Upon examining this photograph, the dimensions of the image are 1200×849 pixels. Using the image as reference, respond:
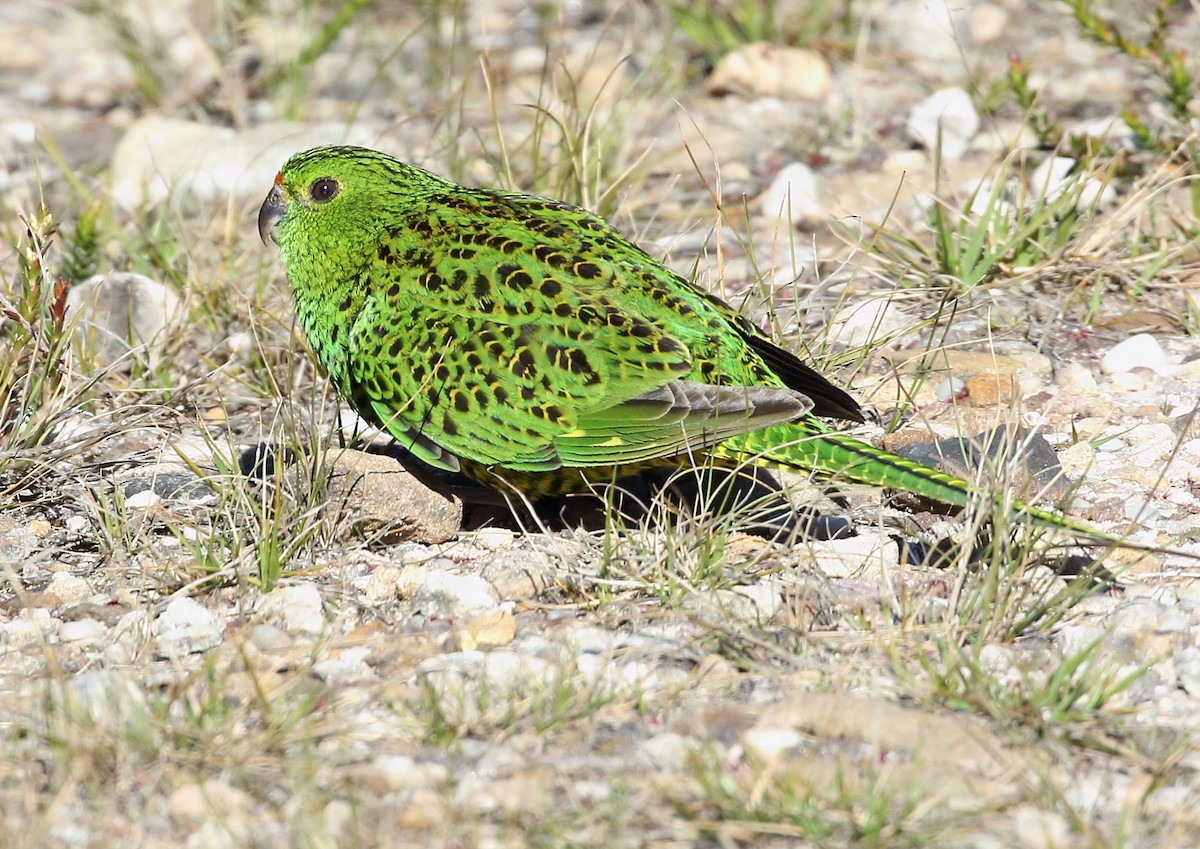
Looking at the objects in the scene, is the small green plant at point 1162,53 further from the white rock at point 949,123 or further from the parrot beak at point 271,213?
the parrot beak at point 271,213

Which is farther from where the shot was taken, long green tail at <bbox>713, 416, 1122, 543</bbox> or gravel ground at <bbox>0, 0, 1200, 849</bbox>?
long green tail at <bbox>713, 416, 1122, 543</bbox>

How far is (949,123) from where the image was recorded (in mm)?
6750

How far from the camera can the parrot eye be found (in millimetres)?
4570

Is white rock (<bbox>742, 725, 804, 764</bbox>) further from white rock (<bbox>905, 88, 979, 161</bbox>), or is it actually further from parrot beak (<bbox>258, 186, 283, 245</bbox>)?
white rock (<bbox>905, 88, 979, 161</bbox>)

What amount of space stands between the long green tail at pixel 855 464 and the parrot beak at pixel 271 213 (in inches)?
64.4

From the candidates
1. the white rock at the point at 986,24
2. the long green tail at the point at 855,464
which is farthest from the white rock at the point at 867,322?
the white rock at the point at 986,24

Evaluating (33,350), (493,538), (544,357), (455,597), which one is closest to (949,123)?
(544,357)

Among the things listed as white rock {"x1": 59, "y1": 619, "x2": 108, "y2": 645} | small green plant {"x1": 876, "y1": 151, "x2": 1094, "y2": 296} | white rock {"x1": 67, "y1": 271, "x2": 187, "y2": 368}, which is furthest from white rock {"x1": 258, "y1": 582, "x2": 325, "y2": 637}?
small green plant {"x1": 876, "y1": 151, "x2": 1094, "y2": 296}

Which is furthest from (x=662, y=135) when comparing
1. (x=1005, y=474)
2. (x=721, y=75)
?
(x=1005, y=474)

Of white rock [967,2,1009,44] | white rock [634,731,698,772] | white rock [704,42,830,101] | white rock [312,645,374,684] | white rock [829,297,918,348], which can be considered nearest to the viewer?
white rock [634,731,698,772]

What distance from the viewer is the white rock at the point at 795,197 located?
20.4 ft

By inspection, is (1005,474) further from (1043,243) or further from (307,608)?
(1043,243)

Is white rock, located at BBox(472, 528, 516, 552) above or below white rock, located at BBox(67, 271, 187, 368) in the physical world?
below

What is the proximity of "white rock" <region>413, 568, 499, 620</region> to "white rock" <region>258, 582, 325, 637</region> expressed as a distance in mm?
249
